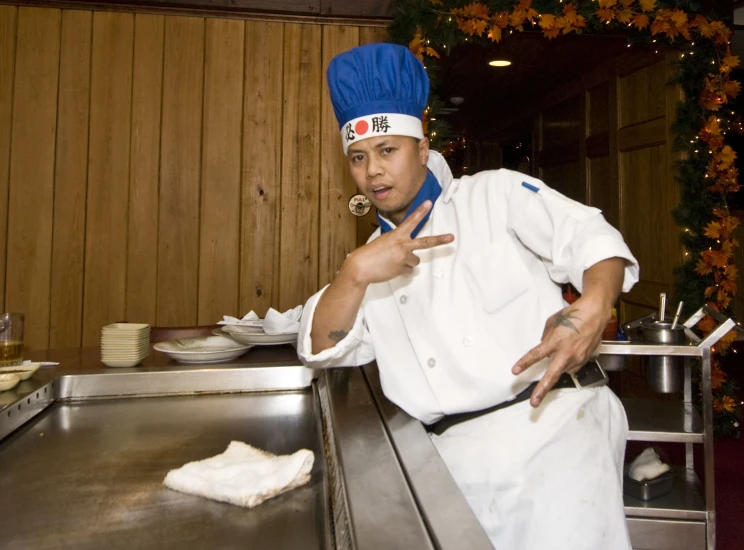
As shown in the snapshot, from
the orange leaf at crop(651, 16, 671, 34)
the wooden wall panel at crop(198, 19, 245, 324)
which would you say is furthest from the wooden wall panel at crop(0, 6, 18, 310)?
the orange leaf at crop(651, 16, 671, 34)

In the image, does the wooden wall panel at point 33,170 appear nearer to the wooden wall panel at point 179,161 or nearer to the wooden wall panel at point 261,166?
the wooden wall panel at point 179,161

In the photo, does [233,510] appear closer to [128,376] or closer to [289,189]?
[128,376]

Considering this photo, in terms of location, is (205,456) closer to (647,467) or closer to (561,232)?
(561,232)

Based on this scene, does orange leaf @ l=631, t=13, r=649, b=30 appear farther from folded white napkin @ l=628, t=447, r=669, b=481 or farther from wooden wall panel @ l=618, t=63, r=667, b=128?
folded white napkin @ l=628, t=447, r=669, b=481

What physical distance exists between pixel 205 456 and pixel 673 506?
1.94 metres

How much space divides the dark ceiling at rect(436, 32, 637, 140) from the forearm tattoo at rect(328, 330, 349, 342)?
2.49 meters

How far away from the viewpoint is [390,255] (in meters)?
1.19

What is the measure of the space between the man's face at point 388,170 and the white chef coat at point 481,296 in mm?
111

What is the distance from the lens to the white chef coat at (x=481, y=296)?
1192 mm

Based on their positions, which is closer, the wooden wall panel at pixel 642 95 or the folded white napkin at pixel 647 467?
the folded white napkin at pixel 647 467

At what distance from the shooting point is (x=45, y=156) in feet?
11.0

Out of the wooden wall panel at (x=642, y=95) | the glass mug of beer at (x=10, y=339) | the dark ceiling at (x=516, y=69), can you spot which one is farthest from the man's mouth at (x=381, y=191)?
the wooden wall panel at (x=642, y=95)

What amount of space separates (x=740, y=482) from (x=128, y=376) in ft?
10.3

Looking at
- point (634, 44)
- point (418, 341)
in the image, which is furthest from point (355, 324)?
point (634, 44)
